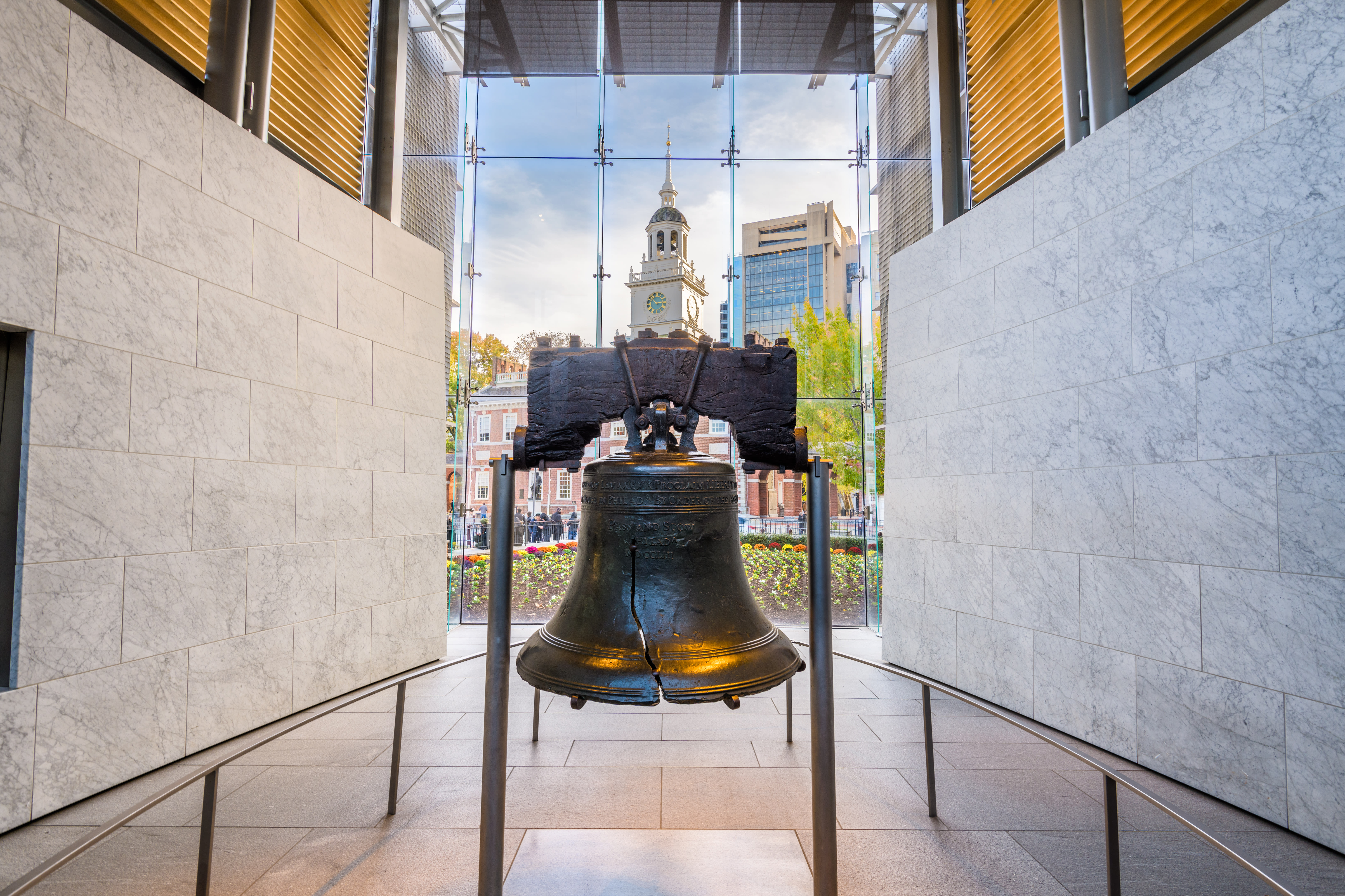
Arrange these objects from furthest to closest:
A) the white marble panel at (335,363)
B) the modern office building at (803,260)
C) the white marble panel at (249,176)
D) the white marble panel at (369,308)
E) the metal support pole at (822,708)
A: 1. the modern office building at (803,260)
2. the white marble panel at (369,308)
3. the white marble panel at (335,363)
4. the white marble panel at (249,176)
5. the metal support pole at (822,708)

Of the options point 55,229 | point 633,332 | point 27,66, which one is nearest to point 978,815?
point 55,229

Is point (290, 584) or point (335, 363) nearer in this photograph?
point (290, 584)

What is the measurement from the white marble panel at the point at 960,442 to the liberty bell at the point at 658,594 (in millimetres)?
3760

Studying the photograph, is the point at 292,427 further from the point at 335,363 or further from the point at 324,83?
the point at 324,83

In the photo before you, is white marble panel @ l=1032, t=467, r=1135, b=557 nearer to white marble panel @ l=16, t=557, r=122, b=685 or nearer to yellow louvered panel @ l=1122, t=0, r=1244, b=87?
yellow louvered panel @ l=1122, t=0, r=1244, b=87

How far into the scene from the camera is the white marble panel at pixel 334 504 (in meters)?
4.75

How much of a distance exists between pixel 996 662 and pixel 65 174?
6534 mm

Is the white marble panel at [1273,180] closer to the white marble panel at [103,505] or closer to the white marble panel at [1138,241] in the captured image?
the white marble panel at [1138,241]

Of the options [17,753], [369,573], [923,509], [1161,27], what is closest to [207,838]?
[17,753]

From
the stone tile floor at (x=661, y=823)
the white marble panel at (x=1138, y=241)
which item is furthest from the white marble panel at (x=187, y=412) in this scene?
the white marble panel at (x=1138, y=241)

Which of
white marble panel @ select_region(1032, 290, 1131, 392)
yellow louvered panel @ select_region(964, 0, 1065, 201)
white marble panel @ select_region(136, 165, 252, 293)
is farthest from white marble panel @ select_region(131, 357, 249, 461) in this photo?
yellow louvered panel @ select_region(964, 0, 1065, 201)

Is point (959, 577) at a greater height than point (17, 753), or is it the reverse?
point (959, 577)

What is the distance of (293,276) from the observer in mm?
4746

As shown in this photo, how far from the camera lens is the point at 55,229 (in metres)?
3.22
